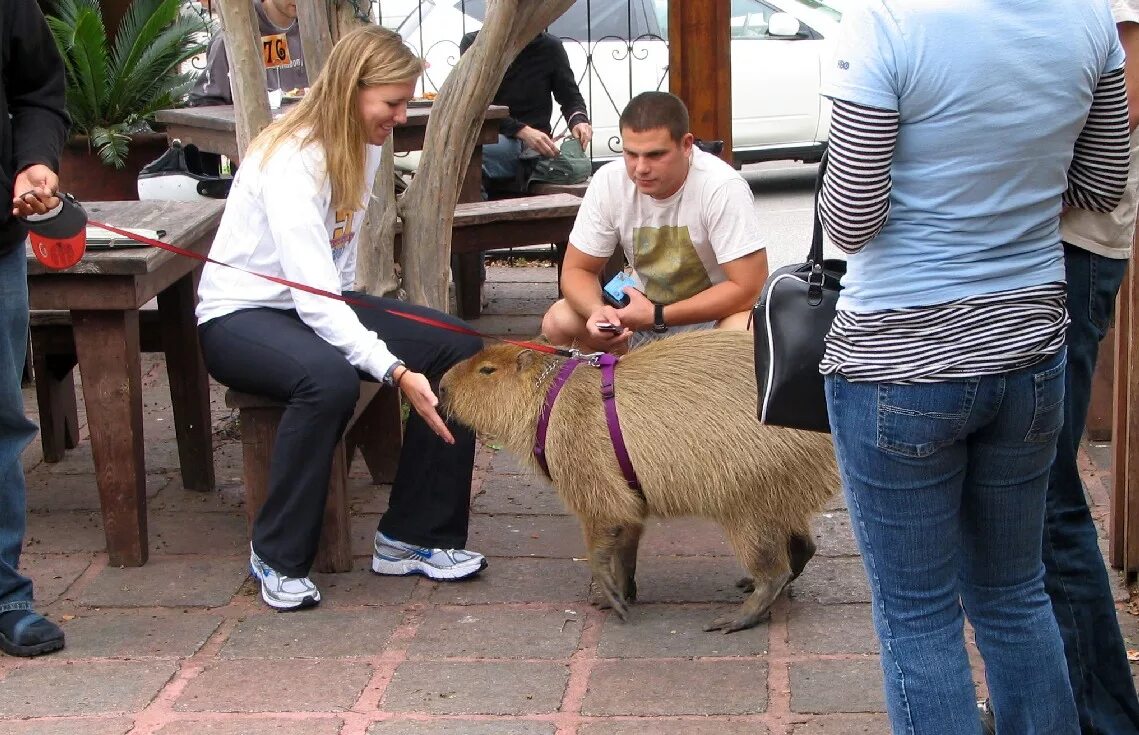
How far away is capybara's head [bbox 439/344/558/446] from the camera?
12.8ft

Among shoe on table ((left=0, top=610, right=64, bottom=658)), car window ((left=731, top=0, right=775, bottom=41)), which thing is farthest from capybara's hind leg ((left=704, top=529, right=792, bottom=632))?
car window ((left=731, top=0, right=775, bottom=41))

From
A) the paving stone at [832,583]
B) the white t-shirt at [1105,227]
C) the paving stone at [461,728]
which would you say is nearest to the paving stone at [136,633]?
the paving stone at [461,728]

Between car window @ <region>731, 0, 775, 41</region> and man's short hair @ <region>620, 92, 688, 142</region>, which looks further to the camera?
car window @ <region>731, 0, 775, 41</region>

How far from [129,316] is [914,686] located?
2751 mm

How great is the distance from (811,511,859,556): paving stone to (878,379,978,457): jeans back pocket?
2.05m

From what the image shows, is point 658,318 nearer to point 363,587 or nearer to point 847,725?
point 363,587

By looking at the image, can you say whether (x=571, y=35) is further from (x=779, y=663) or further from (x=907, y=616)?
(x=907, y=616)

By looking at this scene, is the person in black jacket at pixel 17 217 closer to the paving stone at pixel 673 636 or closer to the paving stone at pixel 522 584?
the paving stone at pixel 522 584

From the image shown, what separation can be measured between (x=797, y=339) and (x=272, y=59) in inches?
209

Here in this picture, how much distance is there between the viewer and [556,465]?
381cm

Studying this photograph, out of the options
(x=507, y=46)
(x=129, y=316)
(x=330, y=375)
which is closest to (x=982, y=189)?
(x=330, y=375)

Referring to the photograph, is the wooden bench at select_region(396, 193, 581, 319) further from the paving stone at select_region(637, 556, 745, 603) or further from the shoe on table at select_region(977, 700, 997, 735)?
the shoe on table at select_region(977, 700, 997, 735)

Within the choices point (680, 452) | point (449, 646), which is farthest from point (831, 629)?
point (449, 646)

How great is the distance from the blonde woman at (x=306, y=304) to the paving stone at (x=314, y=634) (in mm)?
74
